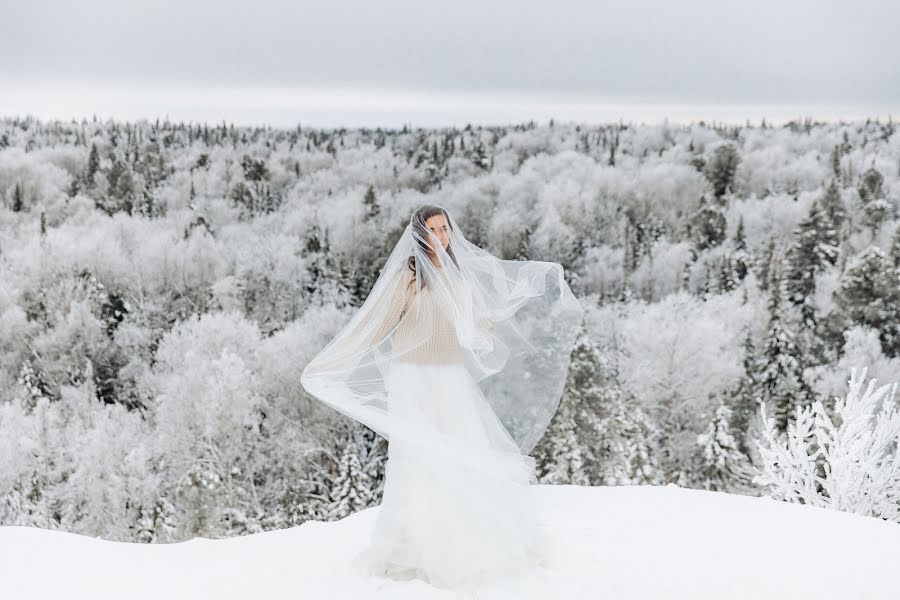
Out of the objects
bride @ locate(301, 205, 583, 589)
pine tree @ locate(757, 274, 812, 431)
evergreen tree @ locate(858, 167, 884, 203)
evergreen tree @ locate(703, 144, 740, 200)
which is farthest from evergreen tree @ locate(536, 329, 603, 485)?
evergreen tree @ locate(703, 144, 740, 200)

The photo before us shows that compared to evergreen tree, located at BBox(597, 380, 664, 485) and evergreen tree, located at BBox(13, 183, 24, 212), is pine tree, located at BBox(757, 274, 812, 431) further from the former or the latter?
evergreen tree, located at BBox(13, 183, 24, 212)

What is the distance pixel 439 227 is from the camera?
17.0 ft

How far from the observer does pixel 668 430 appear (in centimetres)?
3303

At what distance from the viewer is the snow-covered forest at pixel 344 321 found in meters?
26.1

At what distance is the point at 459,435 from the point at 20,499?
2674cm

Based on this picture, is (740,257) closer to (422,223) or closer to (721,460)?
(721,460)

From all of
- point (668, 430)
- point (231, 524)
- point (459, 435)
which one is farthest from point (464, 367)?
point (668, 430)

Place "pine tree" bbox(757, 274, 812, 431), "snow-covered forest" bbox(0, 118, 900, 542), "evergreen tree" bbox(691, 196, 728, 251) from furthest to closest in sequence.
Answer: "evergreen tree" bbox(691, 196, 728, 251) → "pine tree" bbox(757, 274, 812, 431) → "snow-covered forest" bbox(0, 118, 900, 542)

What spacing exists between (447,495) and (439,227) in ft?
5.35

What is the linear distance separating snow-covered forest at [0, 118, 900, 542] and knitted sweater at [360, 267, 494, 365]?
674 centimetres

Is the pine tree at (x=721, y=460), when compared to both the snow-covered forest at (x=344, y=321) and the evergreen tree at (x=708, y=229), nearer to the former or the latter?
the snow-covered forest at (x=344, y=321)

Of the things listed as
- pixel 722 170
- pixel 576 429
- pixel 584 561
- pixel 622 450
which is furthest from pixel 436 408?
pixel 722 170

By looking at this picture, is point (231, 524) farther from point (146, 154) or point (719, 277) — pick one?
point (146, 154)

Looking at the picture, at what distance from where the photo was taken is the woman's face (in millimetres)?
5160
